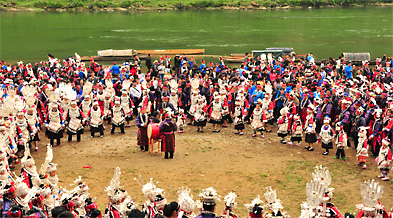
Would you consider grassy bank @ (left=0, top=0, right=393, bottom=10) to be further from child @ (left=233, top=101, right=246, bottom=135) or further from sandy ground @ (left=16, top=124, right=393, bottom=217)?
sandy ground @ (left=16, top=124, right=393, bottom=217)

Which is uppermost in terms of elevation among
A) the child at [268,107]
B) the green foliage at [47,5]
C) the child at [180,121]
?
the green foliage at [47,5]

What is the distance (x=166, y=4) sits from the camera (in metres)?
83.1

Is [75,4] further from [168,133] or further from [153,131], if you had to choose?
[168,133]

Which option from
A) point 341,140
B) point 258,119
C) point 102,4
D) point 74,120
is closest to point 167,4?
point 102,4

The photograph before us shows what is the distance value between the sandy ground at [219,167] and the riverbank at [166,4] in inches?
2684

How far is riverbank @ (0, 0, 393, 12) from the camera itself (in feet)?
264

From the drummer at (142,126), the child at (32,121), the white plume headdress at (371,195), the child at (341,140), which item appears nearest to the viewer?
the white plume headdress at (371,195)

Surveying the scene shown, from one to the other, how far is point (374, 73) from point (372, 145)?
8714 mm

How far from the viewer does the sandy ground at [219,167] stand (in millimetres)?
12281

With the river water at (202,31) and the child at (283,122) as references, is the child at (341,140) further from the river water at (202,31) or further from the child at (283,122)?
the river water at (202,31)

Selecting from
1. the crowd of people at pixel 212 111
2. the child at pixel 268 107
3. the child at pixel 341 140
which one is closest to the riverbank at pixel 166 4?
the crowd of people at pixel 212 111

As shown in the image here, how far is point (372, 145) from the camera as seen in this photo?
1480cm

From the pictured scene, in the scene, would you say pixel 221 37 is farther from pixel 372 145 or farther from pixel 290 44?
pixel 372 145

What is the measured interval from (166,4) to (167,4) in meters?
0.22
